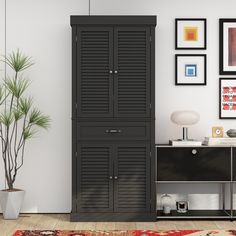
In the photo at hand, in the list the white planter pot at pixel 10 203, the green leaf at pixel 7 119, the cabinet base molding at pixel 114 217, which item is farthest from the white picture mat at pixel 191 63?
the white planter pot at pixel 10 203

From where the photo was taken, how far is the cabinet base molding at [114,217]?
555 cm

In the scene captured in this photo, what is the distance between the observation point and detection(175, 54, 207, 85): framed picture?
5973 millimetres

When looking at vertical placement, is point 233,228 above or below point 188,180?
below

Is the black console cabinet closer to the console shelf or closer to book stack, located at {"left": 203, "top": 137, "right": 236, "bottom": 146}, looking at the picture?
the console shelf

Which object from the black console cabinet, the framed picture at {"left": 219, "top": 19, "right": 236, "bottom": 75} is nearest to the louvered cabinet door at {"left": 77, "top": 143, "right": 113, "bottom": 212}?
the black console cabinet

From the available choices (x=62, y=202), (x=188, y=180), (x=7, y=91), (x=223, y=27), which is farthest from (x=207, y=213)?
(x=7, y=91)

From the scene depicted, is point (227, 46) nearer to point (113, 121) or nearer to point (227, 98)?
point (227, 98)

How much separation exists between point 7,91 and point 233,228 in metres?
2.69

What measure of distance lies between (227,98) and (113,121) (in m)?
1.30

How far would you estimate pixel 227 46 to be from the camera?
19.6 ft

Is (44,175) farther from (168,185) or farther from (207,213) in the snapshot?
(207,213)

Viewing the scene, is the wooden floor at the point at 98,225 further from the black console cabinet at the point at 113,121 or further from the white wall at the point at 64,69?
the white wall at the point at 64,69

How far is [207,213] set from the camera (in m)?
5.82

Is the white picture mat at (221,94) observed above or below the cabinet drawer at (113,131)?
above
